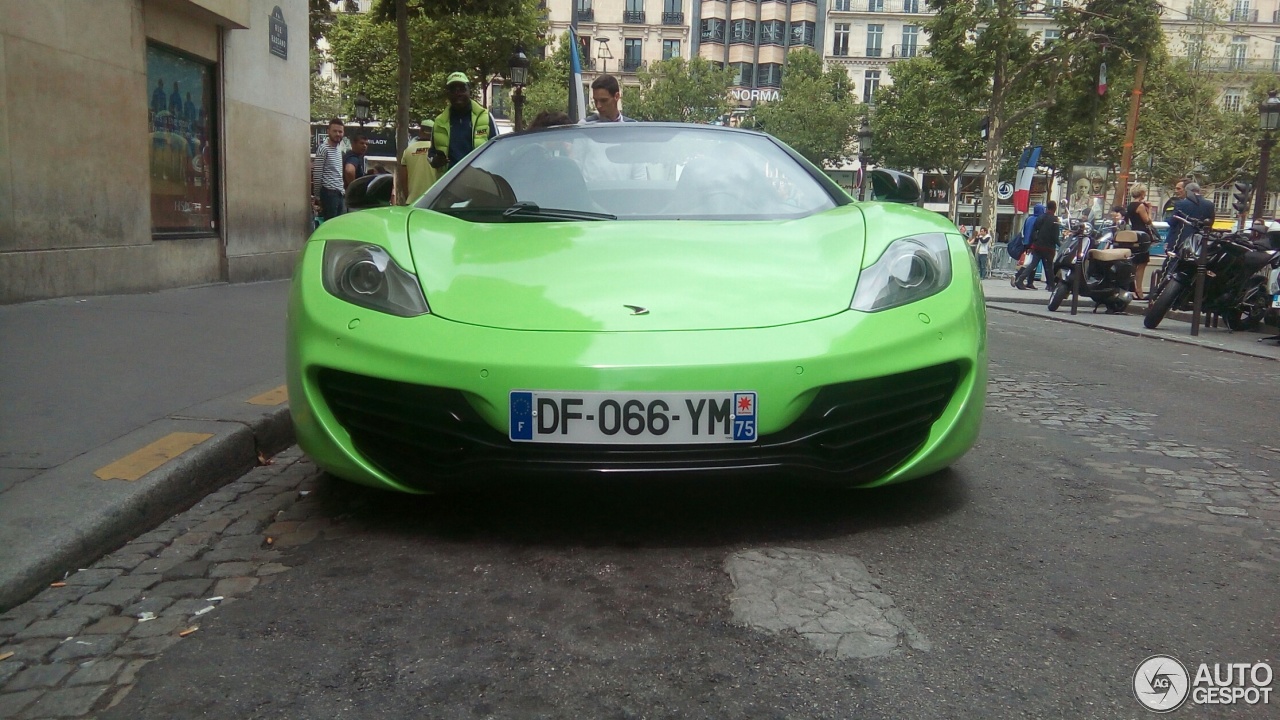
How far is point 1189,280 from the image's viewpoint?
10797mm

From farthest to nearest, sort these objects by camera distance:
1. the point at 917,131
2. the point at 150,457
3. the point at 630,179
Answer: the point at 917,131
the point at 630,179
the point at 150,457

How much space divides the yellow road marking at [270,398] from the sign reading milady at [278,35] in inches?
369

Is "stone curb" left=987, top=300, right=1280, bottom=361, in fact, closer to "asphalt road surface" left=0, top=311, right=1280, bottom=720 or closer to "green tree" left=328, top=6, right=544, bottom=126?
"asphalt road surface" left=0, top=311, right=1280, bottom=720

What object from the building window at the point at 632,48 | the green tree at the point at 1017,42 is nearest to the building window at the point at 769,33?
the building window at the point at 632,48

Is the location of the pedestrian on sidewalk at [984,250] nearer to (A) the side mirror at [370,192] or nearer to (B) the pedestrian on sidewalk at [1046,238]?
(B) the pedestrian on sidewalk at [1046,238]

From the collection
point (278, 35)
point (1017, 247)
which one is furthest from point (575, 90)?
point (1017, 247)

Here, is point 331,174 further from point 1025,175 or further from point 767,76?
point 767,76

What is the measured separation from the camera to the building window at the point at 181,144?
973 cm

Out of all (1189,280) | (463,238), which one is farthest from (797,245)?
(1189,280)

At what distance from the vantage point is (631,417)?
2564 millimetres

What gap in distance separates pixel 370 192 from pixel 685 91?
58259mm

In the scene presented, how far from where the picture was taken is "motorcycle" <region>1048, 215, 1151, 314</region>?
1372cm

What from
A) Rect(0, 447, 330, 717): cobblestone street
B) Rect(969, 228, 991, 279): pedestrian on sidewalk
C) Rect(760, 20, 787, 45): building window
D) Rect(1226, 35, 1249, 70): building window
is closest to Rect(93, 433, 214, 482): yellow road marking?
Rect(0, 447, 330, 717): cobblestone street

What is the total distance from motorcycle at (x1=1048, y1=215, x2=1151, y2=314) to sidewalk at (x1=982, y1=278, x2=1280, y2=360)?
22 centimetres
